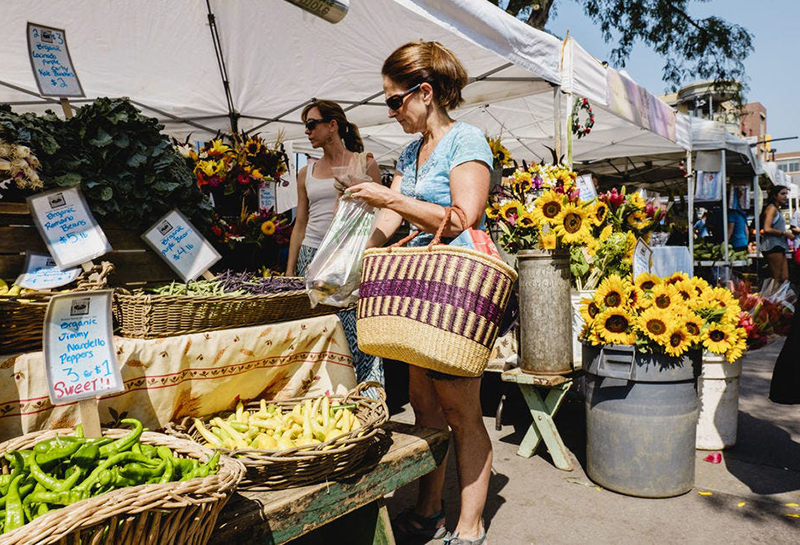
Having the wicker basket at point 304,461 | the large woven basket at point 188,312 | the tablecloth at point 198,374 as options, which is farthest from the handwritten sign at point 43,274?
the wicker basket at point 304,461

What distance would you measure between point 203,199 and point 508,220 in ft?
5.64

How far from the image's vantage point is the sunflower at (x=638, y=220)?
3639 mm

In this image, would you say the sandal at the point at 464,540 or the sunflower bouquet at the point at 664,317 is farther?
the sunflower bouquet at the point at 664,317

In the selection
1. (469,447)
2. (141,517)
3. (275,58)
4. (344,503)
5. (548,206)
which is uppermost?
(275,58)

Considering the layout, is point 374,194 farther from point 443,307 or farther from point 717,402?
point 717,402

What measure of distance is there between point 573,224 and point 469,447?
146cm

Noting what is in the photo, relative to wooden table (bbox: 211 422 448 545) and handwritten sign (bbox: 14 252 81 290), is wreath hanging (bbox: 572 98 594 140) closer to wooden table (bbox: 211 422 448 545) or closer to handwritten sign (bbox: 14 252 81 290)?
wooden table (bbox: 211 422 448 545)

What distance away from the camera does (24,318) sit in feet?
5.88

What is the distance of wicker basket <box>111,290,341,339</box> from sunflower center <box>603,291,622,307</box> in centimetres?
163

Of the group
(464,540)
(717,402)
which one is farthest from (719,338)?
(464,540)

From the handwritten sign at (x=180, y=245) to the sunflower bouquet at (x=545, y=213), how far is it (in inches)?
67.3

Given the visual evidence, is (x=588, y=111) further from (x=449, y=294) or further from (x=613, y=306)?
(x=449, y=294)

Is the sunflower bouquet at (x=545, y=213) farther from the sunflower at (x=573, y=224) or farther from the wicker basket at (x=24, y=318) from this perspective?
the wicker basket at (x=24, y=318)

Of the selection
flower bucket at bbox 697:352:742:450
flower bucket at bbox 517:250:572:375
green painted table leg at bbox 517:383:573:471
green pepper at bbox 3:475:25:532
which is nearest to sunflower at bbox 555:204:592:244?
flower bucket at bbox 517:250:572:375
